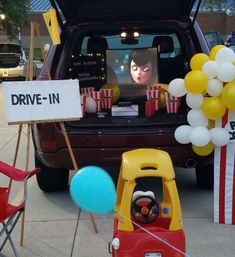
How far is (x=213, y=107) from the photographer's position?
4141 mm

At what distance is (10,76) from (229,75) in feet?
56.6

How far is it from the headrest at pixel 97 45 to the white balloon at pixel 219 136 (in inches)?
86.4

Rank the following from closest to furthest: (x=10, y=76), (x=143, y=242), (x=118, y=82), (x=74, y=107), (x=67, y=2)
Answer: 1. (x=143, y=242)
2. (x=74, y=107)
3. (x=67, y=2)
4. (x=118, y=82)
5. (x=10, y=76)

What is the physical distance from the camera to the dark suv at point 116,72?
4.70 metres

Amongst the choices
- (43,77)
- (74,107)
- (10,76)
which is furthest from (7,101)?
(10,76)

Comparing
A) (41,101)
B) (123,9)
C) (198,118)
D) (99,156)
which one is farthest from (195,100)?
(123,9)

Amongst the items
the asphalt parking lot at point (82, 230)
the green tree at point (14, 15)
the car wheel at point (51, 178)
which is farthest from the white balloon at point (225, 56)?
the green tree at point (14, 15)

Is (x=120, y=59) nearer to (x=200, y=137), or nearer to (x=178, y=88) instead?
(x=178, y=88)

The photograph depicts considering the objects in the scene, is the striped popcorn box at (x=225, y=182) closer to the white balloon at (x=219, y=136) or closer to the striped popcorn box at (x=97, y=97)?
the white balloon at (x=219, y=136)

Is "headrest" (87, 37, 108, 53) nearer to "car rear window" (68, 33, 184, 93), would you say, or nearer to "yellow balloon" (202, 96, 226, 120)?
"car rear window" (68, 33, 184, 93)

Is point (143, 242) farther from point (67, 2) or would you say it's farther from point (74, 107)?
point (67, 2)

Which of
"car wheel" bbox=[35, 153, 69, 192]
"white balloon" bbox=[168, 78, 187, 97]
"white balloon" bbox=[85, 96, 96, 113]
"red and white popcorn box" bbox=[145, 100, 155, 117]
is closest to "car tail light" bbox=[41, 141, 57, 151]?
"car wheel" bbox=[35, 153, 69, 192]

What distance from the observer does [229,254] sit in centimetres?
383

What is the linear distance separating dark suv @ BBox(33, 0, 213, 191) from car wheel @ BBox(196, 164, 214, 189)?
10mm
